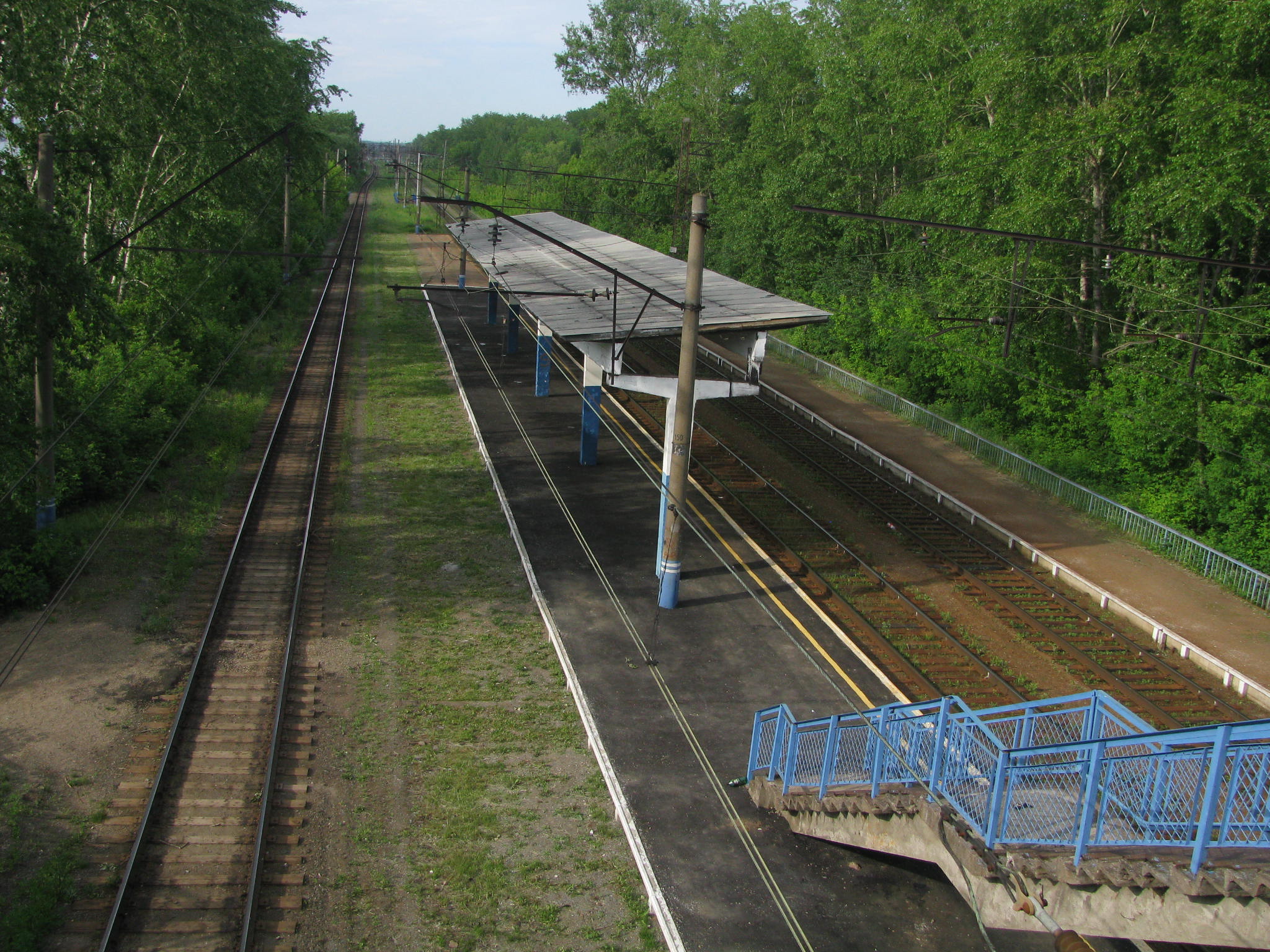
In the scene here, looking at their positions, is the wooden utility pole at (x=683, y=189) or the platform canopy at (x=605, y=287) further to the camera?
the wooden utility pole at (x=683, y=189)

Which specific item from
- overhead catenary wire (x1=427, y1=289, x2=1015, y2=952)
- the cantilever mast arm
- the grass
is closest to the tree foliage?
overhead catenary wire (x1=427, y1=289, x2=1015, y2=952)

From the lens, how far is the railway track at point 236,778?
875cm

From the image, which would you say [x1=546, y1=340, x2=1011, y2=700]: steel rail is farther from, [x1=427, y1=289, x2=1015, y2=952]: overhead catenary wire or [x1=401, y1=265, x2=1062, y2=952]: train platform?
[x1=427, y1=289, x2=1015, y2=952]: overhead catenary wire

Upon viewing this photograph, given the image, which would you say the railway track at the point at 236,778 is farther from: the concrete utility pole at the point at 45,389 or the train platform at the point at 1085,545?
the train platform at the point at 1085,545

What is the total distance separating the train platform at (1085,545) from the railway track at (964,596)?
0.96 meters

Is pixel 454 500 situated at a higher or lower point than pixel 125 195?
lower

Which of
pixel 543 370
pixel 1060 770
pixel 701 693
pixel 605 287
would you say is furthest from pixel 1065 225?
pixel 1060 770

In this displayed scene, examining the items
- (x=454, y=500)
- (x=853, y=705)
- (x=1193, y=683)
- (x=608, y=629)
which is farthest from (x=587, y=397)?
(x=1193, y=683)

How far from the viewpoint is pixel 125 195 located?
25.5 m

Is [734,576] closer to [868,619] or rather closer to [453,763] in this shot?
[868,619]

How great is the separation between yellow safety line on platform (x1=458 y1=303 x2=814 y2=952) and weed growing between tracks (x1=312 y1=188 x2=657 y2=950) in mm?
1231

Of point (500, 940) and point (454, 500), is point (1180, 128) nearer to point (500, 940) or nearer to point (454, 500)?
point (454, 500)

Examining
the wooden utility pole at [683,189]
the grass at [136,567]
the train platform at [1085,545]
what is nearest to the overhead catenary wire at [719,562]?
the grass at [136,567]

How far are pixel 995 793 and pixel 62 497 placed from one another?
58.3 feet
